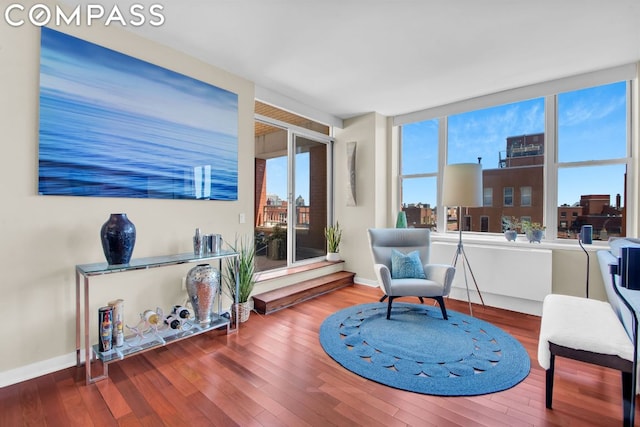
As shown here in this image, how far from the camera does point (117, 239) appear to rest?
6.97 feet

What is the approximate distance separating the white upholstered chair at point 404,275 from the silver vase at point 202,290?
1.72 metres

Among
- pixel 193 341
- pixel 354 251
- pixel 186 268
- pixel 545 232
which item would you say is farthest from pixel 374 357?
pixel 545 232

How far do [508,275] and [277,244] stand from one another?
301 cm

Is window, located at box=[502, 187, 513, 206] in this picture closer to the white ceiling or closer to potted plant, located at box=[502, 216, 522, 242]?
potted plant, located at box=[502, 216, 522, 242]

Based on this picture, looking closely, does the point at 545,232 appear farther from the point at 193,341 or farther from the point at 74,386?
the point at 74,386

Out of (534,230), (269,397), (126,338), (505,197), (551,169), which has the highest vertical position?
(551,169)

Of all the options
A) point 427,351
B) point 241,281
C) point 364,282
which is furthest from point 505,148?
point 241,281

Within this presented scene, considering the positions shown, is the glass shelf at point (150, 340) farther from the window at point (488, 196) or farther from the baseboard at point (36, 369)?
the window at point (488, 196)

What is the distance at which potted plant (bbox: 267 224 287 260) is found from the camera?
4145 mm

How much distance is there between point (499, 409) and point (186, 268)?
2755mm

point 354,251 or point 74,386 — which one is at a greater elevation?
point 354,251

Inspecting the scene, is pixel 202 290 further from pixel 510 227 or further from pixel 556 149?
pixel 556 149

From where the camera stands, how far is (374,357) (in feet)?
7.62

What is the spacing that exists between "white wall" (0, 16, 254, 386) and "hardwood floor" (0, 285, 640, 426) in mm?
313
